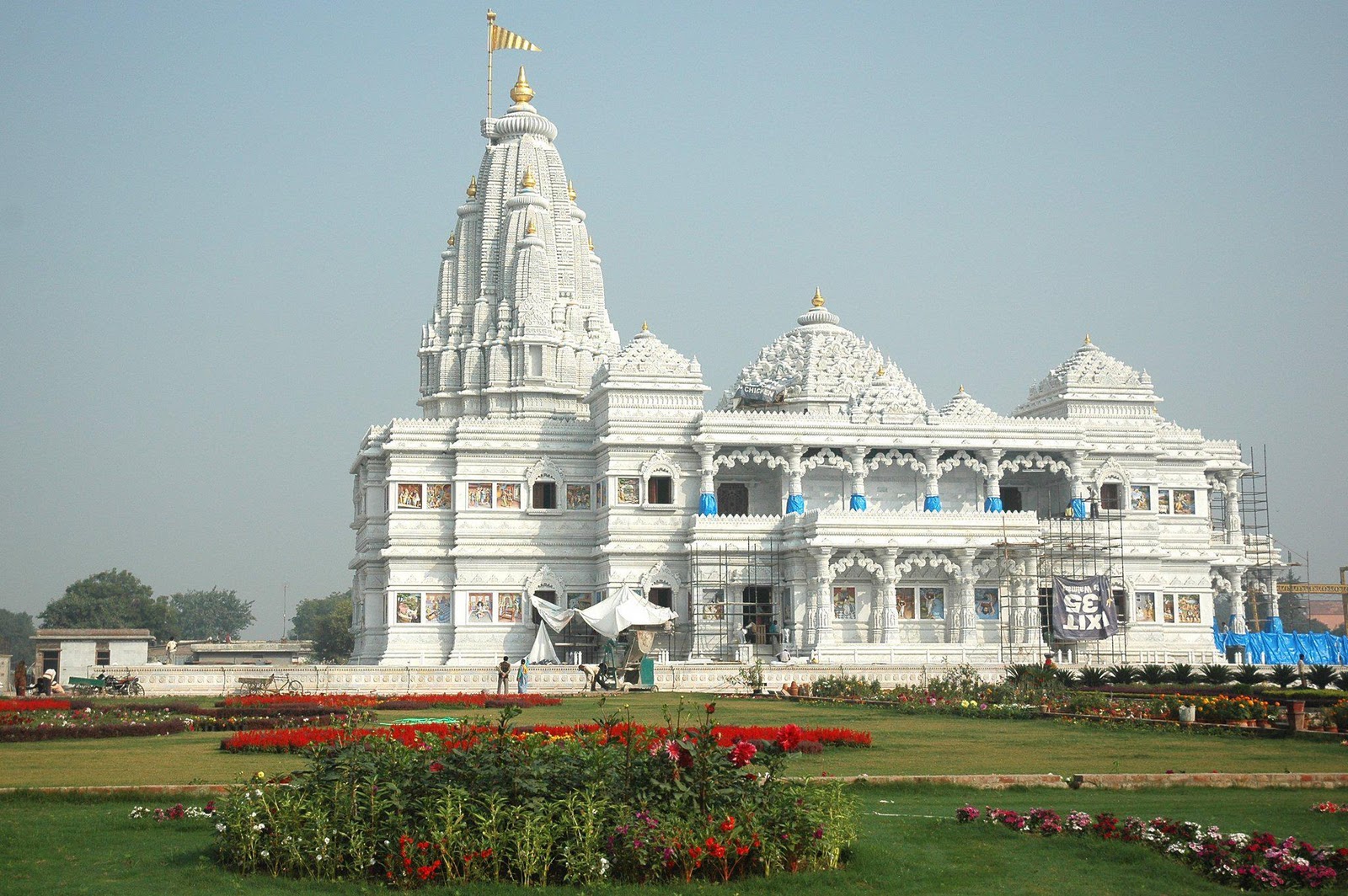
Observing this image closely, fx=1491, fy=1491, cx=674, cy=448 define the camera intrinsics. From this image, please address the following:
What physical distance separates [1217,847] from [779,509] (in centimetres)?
4925

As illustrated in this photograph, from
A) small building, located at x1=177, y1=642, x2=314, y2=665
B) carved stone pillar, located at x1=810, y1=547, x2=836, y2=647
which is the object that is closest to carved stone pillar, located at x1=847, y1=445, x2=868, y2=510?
carved stone pillar, located at x1=810, y1=547, x2=836, y2=647

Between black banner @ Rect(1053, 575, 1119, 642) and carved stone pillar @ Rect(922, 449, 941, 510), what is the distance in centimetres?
656

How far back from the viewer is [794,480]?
60.3m

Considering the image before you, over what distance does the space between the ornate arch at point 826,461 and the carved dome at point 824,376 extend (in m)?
2.18

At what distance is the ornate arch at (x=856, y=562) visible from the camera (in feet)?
188

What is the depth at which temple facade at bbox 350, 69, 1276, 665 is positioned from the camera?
192ft

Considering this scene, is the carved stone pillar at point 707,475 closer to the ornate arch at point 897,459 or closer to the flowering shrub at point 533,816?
the ornate arch at point 897,459

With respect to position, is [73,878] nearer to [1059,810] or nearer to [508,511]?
[1059,810]

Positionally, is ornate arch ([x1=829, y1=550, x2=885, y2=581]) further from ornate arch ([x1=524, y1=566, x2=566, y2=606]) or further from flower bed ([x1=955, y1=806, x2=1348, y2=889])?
flower bed ([x1=955, y1=806, x2=1348, y2=889])

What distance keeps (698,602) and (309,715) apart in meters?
29.6

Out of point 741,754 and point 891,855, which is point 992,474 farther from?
point 741,754

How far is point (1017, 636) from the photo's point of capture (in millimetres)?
59188

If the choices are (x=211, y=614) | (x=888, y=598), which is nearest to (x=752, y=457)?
(x=888, y=598)

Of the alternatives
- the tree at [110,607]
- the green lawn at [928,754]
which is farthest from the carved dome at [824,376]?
the tree at [110,607]
